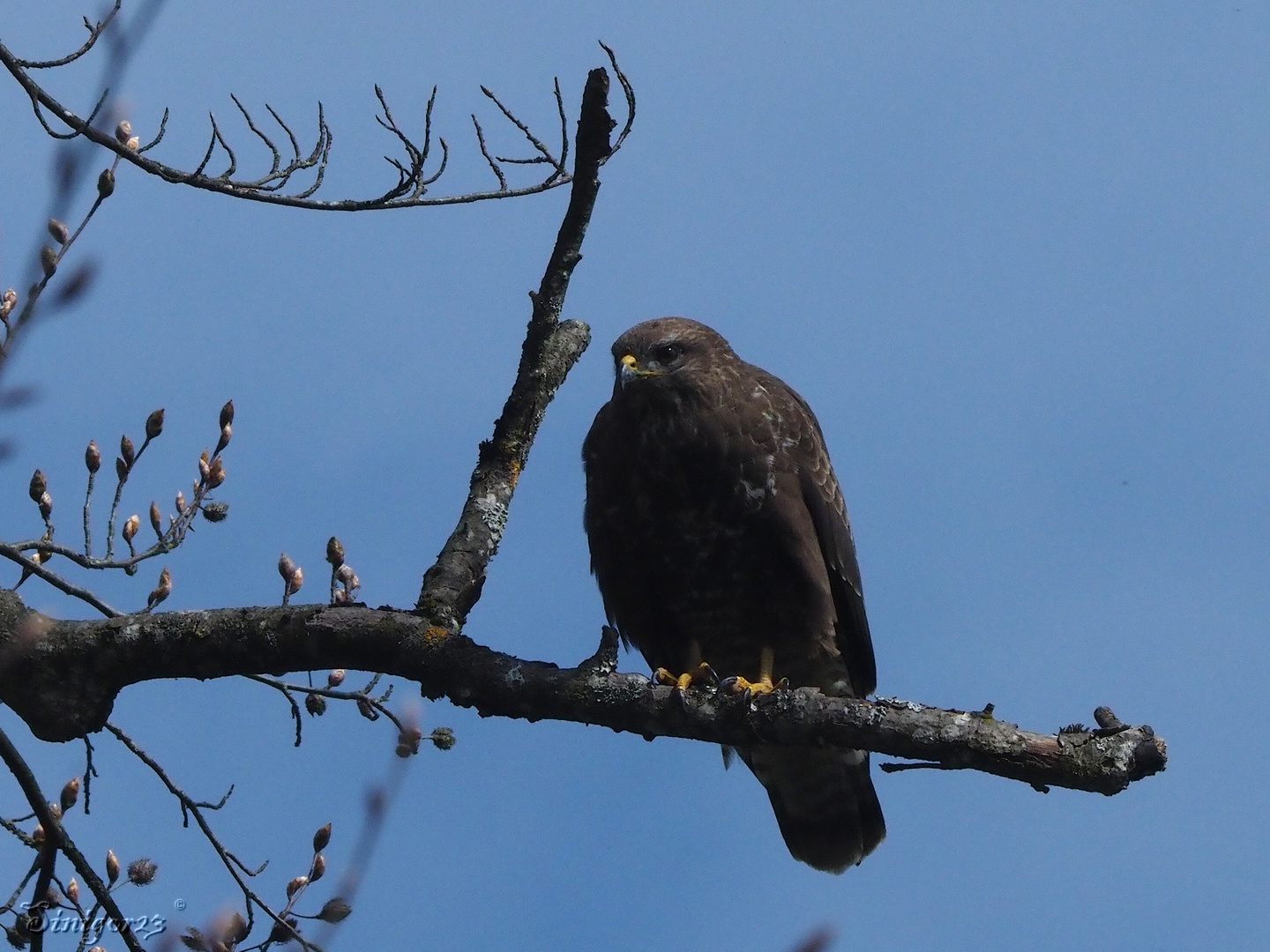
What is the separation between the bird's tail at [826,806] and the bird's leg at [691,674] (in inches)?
27.5

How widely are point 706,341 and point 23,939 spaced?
3.27 meters

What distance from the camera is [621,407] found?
5223mm

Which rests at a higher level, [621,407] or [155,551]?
[621,407]

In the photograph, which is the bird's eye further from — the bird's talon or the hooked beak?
the bird's talon

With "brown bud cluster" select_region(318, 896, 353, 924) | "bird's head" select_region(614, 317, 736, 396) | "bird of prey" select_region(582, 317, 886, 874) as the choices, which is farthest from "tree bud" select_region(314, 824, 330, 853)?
"bird's head" select_region(614, 317, 736, 396)

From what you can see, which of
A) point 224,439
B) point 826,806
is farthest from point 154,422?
point 826,806

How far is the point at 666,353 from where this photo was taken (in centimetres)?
533

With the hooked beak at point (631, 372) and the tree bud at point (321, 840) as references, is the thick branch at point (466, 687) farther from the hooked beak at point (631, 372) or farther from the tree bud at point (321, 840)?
the hooked beak at point (631, 372)

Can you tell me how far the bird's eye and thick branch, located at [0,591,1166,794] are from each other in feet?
6.42

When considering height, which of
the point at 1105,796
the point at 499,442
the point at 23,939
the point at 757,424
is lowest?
the point at 23,939

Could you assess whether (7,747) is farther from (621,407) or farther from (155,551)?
(621,407)

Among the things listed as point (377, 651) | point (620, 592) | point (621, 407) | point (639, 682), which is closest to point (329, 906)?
point (377, 651)

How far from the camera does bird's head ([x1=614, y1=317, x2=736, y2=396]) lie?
17.1ft

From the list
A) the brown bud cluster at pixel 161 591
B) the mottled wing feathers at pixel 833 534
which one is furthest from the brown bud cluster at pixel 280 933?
the mottled wing feathers at pixel 833 534
